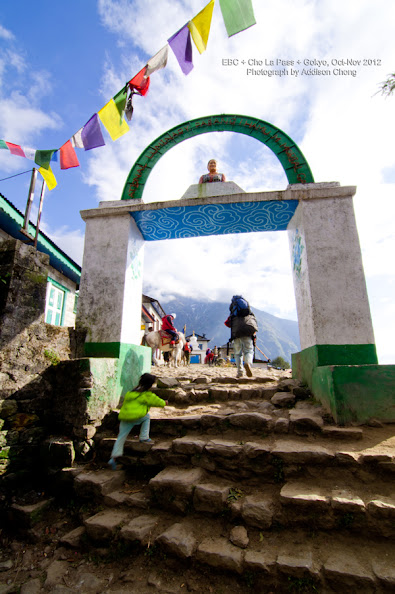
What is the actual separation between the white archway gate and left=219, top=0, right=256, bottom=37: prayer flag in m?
2.16

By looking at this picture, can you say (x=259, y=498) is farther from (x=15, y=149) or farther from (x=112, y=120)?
(x=15, y=149)

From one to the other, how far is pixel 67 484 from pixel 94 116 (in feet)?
20.4

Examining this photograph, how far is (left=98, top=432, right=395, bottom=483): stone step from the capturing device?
3.05m

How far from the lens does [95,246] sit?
598cm

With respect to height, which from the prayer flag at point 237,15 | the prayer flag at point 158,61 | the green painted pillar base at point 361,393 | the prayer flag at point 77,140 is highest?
the prayer flag at point 158,61

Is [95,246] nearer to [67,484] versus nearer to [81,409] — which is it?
[81,409]

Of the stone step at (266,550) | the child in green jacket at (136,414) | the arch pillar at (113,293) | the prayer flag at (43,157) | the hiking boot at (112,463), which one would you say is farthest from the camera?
the prayer flag at (43,157)

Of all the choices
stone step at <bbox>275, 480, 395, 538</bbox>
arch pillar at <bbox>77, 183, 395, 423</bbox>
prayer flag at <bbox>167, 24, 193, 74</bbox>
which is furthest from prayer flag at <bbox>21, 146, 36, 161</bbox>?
stone step at <bbox>275, 480, 395, 538</bbox>

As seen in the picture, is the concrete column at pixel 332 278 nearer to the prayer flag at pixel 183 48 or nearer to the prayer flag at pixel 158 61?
the prayer flag at pixel 183 48

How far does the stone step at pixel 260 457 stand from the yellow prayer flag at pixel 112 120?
216 inches

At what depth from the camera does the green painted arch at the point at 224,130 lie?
591cm

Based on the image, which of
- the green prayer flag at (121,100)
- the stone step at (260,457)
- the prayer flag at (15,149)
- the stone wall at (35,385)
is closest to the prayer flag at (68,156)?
the prayer flag at (15,149)

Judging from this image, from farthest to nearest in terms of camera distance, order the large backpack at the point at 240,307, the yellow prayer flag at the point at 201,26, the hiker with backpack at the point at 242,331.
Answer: the large backpack at the point at 240,307 → the hiker with backpack at the point at 242,331 → the yellow prayer flag at the point at 201,26

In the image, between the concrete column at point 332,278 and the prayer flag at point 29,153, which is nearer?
the concrete column at point 332,278
